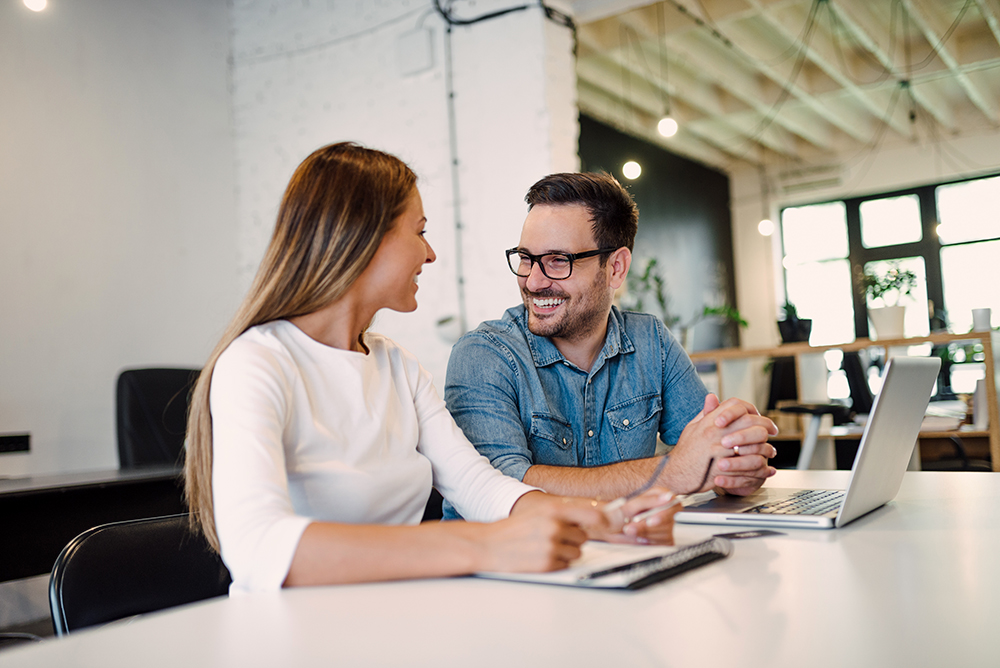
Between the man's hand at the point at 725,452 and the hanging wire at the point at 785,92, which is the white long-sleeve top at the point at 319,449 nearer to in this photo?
the man's hand at the point at 725,452

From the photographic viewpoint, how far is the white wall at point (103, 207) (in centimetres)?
375

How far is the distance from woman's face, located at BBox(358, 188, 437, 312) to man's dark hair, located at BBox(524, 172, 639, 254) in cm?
61

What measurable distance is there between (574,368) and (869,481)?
28.6 inches

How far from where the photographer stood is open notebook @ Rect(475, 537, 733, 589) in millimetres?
790

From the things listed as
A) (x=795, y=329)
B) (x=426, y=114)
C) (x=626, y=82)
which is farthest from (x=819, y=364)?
(x=626, y=82)

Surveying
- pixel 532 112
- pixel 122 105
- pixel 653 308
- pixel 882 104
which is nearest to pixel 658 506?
pixel 532 112

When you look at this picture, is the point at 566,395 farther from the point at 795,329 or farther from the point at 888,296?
the point at 888,296

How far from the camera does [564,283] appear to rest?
1781 millimetres

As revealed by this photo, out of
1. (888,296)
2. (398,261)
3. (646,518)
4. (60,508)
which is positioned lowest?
(60,508)

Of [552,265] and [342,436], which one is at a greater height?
[552,265]

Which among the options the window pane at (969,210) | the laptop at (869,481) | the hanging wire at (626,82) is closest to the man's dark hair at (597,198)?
the laptop at (869,481)

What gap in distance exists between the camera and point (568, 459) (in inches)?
67.3

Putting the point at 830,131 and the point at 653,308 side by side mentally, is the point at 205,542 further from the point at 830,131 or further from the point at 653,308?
the point at 830,131

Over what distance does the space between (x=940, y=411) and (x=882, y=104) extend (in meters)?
4.85
